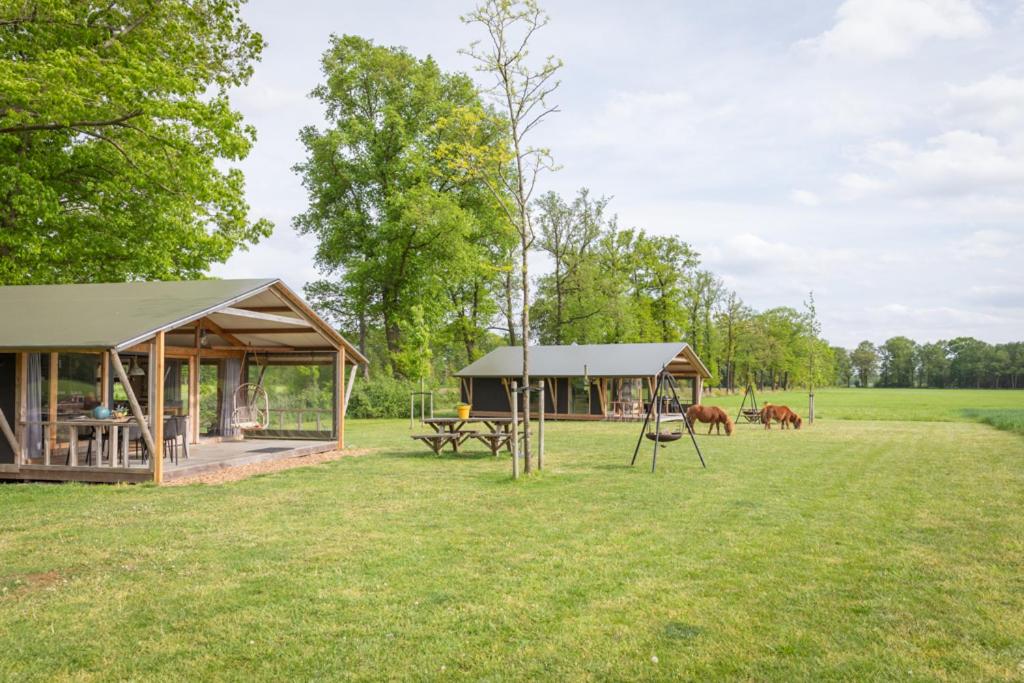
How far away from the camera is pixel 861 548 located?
22.0ft

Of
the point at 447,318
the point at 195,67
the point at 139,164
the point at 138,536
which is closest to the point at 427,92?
the point at 447,318

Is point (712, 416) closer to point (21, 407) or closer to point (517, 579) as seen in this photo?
point (517, 579)

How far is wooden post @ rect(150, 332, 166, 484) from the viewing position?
1100cm

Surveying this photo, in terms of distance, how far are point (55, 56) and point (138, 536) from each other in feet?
37.0

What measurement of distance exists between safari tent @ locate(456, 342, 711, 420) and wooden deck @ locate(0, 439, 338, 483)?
12947mm

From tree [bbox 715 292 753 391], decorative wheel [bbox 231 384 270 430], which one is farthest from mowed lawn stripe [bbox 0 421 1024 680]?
tree [bbox 715 292 753 391]

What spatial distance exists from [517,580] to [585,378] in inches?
934

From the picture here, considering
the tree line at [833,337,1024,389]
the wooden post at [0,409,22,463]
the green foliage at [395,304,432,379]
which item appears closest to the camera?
the wooden post at [0,409,22,463]

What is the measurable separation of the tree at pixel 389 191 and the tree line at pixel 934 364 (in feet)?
314

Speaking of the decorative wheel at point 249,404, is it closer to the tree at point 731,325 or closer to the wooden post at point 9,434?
the wooden post at point 9,434

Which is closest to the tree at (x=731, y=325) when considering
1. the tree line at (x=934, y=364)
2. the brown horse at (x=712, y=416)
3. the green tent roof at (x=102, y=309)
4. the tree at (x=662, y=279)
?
the tree at (x=662, y=279)

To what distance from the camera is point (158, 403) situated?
36.1 ft

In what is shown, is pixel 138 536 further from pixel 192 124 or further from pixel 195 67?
pixel 195 67

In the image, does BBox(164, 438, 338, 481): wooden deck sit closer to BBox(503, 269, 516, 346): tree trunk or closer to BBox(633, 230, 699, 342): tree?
BBox(503, 269, 516, 346): tree trunk
